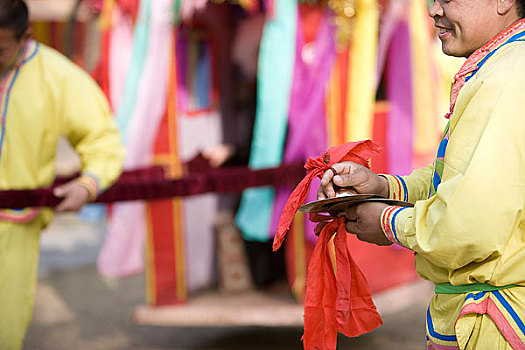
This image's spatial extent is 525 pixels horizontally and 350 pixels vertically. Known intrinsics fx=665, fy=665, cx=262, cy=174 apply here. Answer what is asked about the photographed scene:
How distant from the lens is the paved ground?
170 inches

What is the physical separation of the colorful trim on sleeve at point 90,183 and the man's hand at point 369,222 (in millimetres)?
1247

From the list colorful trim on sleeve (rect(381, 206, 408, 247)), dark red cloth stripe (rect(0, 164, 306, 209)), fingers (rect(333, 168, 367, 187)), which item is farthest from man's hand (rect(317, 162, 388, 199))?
dark red cloth stripe (rect(0, 164, 306, 209))

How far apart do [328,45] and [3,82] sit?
198cm

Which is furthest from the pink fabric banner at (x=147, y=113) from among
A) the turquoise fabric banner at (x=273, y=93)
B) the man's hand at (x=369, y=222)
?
the man's hand at (x=369, y=222)

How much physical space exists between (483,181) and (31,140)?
5.83ft

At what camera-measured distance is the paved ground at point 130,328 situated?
432 centimetres

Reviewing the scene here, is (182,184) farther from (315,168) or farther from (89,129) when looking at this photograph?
(315,168)

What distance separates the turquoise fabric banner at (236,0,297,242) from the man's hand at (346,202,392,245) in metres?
2.25

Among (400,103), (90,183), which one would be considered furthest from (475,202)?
(400,103)

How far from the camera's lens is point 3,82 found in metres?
2.50

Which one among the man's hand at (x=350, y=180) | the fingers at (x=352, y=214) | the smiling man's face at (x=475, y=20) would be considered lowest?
the fingers at (x=352, y=214)

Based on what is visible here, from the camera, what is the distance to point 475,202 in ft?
4.48

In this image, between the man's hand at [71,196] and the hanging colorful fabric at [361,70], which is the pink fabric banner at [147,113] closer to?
the hanging colorful fabric at [361,70]

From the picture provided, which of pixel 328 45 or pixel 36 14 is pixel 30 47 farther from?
pixel 36 14
